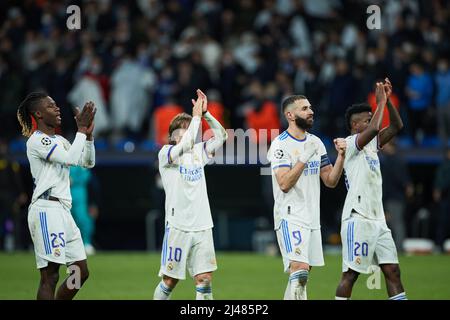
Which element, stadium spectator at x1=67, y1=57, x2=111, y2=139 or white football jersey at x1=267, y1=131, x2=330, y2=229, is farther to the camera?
stadium spectator at x1=67, y1=57, x2=111, y2=139

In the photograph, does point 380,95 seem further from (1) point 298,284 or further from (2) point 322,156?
(1) point 298,284

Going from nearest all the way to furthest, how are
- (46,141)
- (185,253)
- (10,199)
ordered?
(46,141) → (185,253) → (10,199)

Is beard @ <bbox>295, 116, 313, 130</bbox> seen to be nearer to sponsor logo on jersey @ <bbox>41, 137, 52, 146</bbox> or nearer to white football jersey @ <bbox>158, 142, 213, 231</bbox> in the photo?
white football jersey @ <bbox>158, 142, 213, 231</bbox>

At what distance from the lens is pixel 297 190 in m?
11.5

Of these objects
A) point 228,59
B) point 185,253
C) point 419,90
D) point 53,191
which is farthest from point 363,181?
point 228,59

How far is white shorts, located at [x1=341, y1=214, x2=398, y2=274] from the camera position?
11.8 metres

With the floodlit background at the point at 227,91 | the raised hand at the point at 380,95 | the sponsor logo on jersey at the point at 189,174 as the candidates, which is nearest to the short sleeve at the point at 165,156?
the sponsor logo on jersey at the point at 189,174

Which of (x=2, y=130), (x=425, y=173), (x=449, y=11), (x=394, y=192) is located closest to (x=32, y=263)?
(x=2, y=130)

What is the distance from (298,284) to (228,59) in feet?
46.1

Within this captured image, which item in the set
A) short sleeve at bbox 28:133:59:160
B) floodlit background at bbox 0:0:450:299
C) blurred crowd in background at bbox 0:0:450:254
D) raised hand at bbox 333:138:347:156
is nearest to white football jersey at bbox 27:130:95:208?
short sleeve at bbox 28:133:59:160

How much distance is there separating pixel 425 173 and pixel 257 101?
465 cm

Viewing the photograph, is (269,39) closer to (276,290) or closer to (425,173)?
(425,173)

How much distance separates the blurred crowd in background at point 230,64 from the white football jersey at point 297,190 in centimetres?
1057

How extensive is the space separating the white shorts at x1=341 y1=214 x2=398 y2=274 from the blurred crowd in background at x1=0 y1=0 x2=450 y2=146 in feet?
37.1
